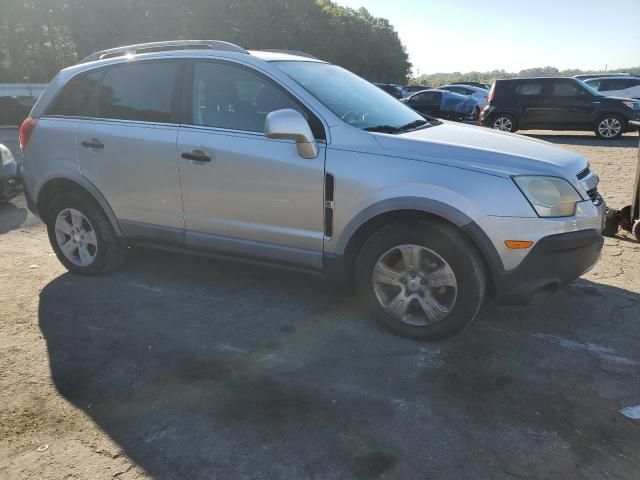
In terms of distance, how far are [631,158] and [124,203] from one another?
10.3m

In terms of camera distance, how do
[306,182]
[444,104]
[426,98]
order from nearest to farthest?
[306,182], [444,104], [426,98]

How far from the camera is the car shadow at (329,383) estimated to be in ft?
7.70

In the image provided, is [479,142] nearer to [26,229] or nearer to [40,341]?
[40,341]

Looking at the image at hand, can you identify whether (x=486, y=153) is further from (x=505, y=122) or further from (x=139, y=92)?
(x=505, y=122)

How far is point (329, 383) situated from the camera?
2916 millimetres

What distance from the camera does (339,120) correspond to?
11.0 feet

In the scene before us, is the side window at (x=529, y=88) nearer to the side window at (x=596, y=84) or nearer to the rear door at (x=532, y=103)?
the rear door at (x=532, y=103)

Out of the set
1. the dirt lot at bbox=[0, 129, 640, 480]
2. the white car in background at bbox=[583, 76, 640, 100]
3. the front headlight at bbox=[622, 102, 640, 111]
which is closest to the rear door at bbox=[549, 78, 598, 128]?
the front headlight at bbox=[622, 102, 640, 111]

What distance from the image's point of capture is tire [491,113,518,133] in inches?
570

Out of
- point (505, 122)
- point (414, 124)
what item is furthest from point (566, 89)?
point (414, 124)

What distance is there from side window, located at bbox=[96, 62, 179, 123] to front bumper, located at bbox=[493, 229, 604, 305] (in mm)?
2593

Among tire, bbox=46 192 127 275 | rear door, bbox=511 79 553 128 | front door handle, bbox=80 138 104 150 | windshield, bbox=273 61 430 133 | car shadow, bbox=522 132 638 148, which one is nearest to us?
windshield, bbox=273 61 430 133

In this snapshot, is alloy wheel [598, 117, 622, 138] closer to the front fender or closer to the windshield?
the windshield

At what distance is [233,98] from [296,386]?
80.0 inches
